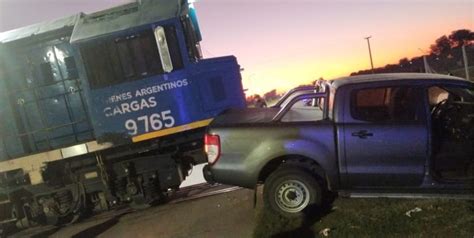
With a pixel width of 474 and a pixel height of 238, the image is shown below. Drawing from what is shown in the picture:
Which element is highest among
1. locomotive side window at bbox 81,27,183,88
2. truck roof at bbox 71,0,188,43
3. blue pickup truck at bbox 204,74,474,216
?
truck roof at bbox 71,0,188,43

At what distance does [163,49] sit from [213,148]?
2593 mm

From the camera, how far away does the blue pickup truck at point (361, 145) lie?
5645mm

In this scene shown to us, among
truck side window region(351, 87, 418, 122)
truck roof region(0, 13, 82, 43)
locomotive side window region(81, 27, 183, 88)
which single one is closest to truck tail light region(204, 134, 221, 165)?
truck side window region(351, 87, 418, 122)

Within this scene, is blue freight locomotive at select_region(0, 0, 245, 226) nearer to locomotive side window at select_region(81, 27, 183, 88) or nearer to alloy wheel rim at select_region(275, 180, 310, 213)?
locomotive side window at select_region(81, 27, 183, 88)

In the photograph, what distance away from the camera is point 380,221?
5547 mm

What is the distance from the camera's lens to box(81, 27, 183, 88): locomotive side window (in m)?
8.23

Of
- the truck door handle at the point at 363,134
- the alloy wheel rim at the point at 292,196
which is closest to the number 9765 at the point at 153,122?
the alloy wheel rim at the point at 292,196

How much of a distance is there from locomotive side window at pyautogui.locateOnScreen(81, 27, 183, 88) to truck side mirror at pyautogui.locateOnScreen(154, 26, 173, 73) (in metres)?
0.06

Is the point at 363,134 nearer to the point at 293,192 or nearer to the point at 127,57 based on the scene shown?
the point at 293,192

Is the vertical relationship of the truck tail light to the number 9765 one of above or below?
below

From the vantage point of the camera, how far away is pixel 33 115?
8922 mm

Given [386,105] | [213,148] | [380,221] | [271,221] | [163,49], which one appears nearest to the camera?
[380,221]

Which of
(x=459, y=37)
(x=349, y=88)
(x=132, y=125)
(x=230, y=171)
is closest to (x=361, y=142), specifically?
(x=349, y=88)

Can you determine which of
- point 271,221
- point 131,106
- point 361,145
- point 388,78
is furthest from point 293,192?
point 131,106
